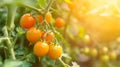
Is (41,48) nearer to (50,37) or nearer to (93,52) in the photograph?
(50,37)

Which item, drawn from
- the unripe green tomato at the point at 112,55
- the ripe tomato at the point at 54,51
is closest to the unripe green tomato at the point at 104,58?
the unripe green tomato at the point at 112,55

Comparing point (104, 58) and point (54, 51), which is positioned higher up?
point (104, 58)

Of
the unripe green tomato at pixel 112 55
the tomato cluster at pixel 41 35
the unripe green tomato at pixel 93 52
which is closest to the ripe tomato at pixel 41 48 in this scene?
the tomato cluster at pixel 41 35

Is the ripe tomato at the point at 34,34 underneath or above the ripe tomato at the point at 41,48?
above

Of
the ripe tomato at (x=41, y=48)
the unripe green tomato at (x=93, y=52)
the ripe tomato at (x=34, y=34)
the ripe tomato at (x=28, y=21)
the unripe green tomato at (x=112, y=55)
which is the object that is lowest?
the ripe tomato at (x=41, y=48)

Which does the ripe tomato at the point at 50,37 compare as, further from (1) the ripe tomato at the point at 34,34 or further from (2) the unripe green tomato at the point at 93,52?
(2) the unripe green tomato at the point at 93,52

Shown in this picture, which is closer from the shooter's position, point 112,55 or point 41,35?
point 41,35

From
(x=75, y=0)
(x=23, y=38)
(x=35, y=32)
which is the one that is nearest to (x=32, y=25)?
(x=35, y=32)

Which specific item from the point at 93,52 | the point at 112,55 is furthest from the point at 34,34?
the point at 112,55

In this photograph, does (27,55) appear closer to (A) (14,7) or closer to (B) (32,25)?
(B) (32,25)

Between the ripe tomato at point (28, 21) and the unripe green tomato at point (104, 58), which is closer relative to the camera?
the ripe tomato at point (28, 21)

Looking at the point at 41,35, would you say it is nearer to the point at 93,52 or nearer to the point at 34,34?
the point at 34,34
